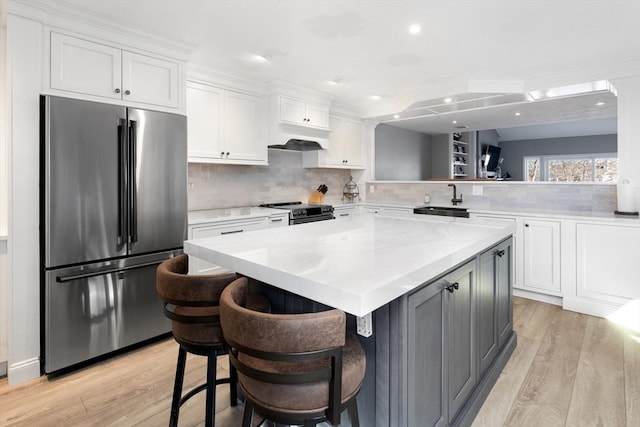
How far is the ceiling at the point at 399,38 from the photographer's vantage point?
2.36 m

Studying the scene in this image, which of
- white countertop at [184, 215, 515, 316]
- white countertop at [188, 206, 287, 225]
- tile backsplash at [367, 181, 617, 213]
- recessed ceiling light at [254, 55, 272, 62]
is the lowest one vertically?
white countertop at [184, 215, 515, 316]

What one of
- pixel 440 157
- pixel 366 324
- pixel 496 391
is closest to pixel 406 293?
pixel 366 324

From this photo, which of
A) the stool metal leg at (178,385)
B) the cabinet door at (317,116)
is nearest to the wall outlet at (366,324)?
the stool metal leg at (178,385)

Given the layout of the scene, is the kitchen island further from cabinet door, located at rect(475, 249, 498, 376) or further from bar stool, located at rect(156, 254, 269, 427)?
bar stool, located at rect(156, 254, 269, 427)

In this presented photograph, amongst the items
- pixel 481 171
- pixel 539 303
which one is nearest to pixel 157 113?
pixel 539 303

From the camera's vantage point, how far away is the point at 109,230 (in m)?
2.46

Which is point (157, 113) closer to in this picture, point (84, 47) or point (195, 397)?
point (84, 47)

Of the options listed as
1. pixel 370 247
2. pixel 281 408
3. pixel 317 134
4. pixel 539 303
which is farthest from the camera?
pixel 317 134

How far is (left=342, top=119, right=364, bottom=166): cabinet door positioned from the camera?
5.28 metres

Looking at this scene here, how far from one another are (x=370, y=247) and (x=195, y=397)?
142 cm

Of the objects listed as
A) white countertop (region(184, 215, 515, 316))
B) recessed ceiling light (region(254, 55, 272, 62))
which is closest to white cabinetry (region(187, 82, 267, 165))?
recessed ceiling light (region(254, 55, 272, 62))

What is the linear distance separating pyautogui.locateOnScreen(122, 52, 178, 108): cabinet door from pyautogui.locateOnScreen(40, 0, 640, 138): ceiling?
0.76 ft

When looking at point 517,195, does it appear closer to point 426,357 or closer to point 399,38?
point 399,38

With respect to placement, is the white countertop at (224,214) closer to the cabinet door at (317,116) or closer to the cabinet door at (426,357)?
the cabinet door at (317,116)
